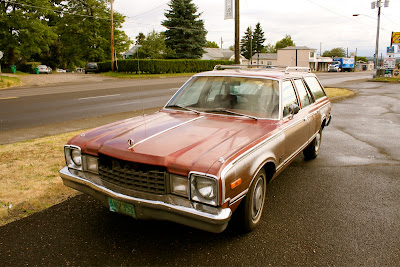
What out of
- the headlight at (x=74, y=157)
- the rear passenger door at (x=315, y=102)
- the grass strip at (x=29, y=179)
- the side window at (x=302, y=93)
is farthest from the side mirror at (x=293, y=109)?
the grass strip at (x=29, y=179)

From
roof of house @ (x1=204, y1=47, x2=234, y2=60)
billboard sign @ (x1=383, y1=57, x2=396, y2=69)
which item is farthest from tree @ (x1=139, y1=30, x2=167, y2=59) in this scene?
roof of house @ (x1=204, y1=47, x2=234, y2=60)

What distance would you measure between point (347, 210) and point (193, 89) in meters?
2.56

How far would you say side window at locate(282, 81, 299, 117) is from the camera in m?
4.28

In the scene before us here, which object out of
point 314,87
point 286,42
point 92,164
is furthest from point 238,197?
point 286,42

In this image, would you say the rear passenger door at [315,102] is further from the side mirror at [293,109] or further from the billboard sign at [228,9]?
the billboard sign at [228,9]

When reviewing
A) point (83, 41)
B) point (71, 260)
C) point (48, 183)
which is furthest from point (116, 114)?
point (83, 41)

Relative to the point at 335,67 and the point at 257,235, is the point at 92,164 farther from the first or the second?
the point at 335,67

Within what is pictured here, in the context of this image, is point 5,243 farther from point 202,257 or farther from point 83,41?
point 83,41

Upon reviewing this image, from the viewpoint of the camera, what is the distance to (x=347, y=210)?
4.09 metres

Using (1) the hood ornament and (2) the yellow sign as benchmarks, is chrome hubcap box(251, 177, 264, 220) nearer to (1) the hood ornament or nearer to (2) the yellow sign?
(1) the hood ornament

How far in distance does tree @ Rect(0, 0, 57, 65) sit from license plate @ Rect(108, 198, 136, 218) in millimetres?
50458

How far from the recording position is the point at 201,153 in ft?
9.78

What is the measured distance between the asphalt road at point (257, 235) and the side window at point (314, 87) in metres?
1.61

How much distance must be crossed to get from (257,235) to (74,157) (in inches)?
81.6
